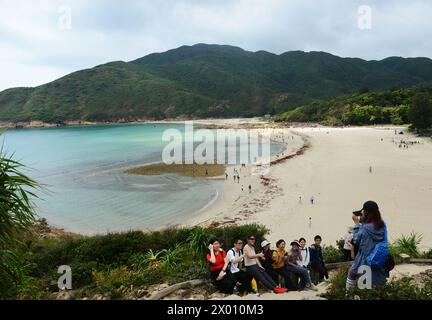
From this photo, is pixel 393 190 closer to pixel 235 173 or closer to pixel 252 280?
pixel 235 173

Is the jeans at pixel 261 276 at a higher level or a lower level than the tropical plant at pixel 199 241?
higher

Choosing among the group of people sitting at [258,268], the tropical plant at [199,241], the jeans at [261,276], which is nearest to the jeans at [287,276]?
the group of people sitting at [258,268]

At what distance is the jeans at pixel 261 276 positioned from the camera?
21.4 feet

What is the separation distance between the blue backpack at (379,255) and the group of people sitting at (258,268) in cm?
203

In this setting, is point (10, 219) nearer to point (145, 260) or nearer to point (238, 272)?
point (238, 272)

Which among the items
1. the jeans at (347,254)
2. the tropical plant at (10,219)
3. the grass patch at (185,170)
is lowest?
the grass patch at (185,170)

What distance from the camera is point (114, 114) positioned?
18462 centimetres

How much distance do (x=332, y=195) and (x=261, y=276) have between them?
20.8 m

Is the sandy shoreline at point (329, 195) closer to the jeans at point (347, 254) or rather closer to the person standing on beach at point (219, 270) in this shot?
the jeans at point (347, 254)

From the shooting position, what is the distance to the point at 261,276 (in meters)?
6.52

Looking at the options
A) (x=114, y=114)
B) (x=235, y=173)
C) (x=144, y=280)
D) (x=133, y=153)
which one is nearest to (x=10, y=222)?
(x=144, y=280)

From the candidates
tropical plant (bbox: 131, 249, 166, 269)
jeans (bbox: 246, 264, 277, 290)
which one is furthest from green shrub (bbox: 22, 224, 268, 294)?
jeans (bbox: 246, 264, 277, 290)

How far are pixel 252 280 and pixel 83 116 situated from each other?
633 feet

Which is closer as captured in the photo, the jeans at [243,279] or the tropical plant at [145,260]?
the jeans at [243,279]
